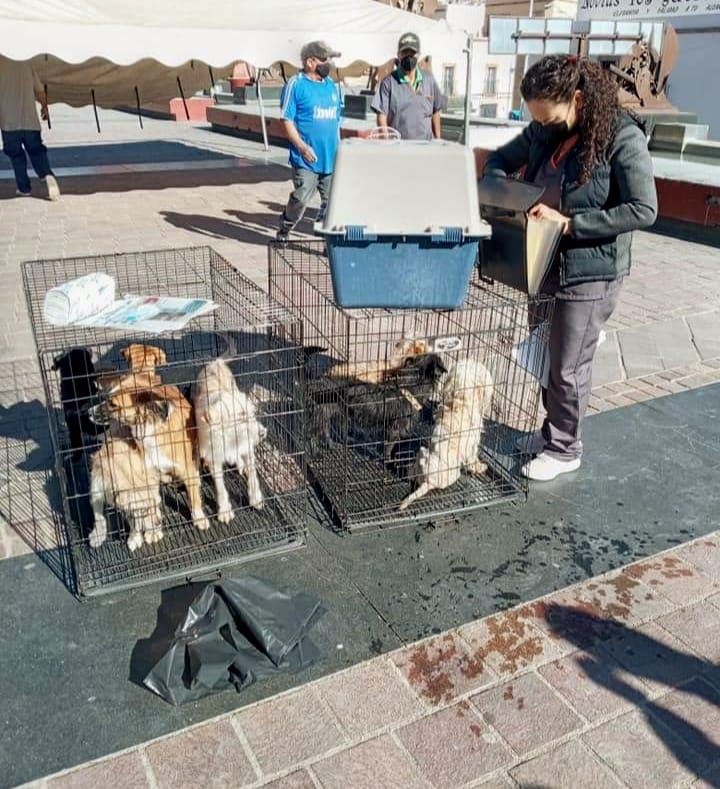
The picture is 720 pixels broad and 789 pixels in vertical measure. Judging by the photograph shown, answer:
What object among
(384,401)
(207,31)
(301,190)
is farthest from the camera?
(207,31)

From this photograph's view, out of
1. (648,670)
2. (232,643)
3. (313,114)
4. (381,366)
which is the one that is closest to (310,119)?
(313,114)

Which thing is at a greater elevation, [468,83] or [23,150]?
[468,83]

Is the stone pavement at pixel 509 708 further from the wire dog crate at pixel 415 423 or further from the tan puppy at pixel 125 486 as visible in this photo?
the wire dog crate at pixel 415 423

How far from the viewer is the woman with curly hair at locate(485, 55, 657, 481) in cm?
298

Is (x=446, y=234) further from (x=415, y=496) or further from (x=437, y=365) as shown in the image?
(x=415, y=496)

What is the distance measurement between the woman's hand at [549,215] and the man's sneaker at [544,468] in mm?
1315

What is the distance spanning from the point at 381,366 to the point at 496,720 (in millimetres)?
2049

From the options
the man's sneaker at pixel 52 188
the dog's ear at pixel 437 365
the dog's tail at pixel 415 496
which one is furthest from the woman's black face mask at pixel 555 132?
the man's sneaker at pixel 52 188

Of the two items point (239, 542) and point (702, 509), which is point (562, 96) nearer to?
point (702, 509)

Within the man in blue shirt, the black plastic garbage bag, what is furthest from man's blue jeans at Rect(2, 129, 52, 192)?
the black plastic garbage bag

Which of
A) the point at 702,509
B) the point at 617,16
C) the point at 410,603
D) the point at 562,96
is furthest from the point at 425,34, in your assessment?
the point at 617,16

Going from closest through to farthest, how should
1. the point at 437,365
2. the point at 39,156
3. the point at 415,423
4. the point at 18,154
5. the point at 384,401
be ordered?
the point at 437,365 < the point at 384,401 < the point at 415,423 < the point at 18,154 < the point at 39,156

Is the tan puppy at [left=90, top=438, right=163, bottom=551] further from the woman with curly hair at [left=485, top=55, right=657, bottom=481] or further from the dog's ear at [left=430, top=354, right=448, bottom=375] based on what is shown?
the woman with curly hair at [left=485, top=55, right=657, bottom=481]

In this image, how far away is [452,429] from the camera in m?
3.52
